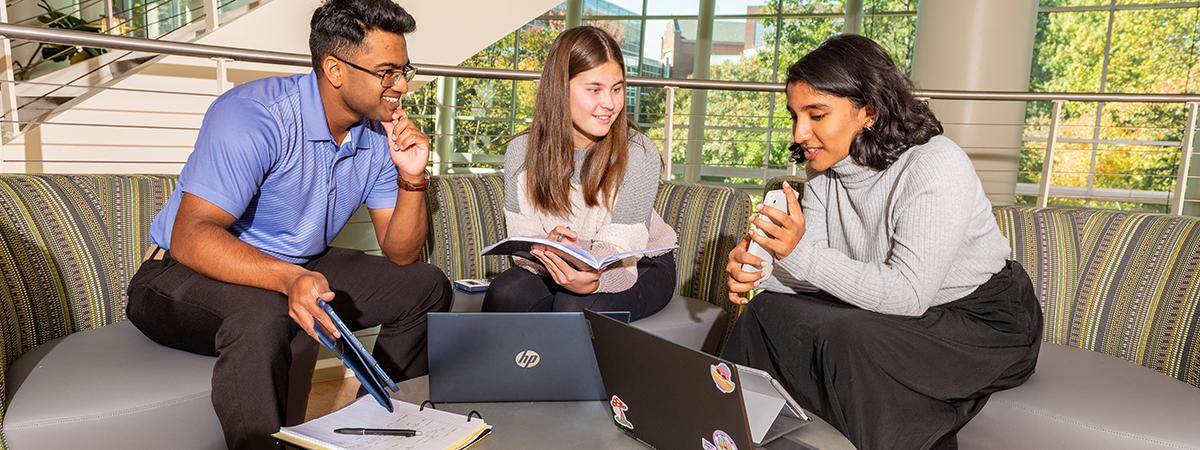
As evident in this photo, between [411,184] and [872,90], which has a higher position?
[872,90]

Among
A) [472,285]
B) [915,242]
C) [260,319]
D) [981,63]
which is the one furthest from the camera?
[981,63]

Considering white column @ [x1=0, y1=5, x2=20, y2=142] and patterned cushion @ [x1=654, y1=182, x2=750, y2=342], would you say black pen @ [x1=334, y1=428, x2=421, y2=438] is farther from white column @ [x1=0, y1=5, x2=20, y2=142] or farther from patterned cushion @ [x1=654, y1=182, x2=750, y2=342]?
white column @ [x1=0, y1=5, x2=20, y2=142]

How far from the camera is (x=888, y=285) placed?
1.55m

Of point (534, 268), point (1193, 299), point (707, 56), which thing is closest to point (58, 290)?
point (534, 268)

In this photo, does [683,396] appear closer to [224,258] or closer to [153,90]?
[224,258]

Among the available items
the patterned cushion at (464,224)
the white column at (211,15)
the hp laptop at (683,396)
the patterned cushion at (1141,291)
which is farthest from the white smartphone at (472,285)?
the white column at (211,15)

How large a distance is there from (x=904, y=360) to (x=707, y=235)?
94cm

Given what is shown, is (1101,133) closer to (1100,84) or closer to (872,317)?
(1100,84)

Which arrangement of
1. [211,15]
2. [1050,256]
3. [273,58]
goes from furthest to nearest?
[211,15], [273,58], [1050,256]

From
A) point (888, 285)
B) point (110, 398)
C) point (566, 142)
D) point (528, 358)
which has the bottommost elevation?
point (110, 398)

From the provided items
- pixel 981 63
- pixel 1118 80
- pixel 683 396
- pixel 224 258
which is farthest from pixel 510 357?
pixel 1118 80

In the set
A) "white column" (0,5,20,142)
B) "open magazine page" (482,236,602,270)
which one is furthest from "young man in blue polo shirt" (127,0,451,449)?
"white column" (0,5,20,142)

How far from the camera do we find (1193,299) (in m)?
1.78

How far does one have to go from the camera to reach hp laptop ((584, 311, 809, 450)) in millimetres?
1004
